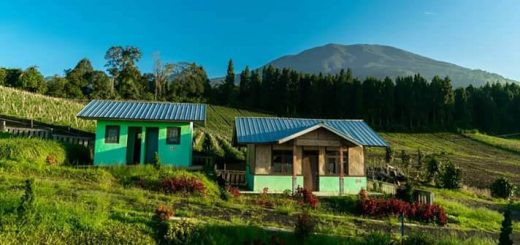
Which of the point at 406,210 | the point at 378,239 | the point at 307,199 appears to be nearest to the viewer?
the point at 378,239

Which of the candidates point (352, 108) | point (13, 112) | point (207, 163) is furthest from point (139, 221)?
point (352, 108)

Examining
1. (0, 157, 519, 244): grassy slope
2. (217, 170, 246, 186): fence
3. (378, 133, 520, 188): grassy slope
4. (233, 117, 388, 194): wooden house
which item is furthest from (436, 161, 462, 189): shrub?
(217, 170, 246, 186): fence

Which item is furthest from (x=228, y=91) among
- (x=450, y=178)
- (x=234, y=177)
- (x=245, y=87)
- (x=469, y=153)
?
(x=234, y=177)

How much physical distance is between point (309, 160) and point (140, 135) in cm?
961

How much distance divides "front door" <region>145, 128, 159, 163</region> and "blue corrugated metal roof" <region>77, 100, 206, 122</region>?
913 mm

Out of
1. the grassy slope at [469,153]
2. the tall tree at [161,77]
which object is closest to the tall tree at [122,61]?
the tall tree at [161,77]

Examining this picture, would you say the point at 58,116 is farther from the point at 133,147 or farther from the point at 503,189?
the point at 503,189

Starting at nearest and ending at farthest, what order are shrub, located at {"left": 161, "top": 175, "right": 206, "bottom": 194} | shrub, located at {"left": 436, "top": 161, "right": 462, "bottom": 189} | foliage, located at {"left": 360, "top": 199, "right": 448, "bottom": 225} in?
foliage, located at {"left": 360, "top": 199, "right": 448, "bottom": 225} < shrub, located at {"left": 161, "top": 175, "right": 206, "bottom": 194} < shrub, located at {"left": 436, "top": 161, "right": 462, "bottom": 189}

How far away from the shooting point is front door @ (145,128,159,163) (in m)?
21.6

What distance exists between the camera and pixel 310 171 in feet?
66.8

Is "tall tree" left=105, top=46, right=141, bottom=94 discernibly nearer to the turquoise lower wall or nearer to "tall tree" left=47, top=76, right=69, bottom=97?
"tall tree" left=47, top=76, right=69, bottom=97

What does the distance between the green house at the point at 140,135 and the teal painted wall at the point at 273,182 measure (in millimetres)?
4223

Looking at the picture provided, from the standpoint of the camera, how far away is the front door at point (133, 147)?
21.7 metres

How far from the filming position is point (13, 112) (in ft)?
105
